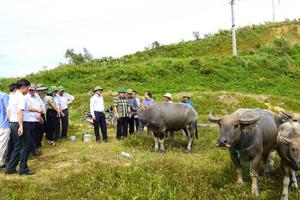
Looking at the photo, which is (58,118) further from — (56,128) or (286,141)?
(286,141)

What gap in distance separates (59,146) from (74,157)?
7.24ft

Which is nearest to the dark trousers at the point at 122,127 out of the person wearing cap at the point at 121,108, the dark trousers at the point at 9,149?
the person wearing cap at the point at 121,108

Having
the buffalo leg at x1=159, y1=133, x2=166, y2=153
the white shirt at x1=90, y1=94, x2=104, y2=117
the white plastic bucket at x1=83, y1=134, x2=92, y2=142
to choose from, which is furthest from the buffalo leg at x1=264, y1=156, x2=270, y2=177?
the white plastic bucket at x1=83, y1=134, x2=92, y2=142

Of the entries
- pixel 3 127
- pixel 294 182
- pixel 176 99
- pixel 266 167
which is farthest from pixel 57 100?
pixel 176 99

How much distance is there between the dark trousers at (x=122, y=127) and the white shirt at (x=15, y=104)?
5053mm

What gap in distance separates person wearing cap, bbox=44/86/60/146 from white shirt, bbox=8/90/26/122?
3.53 m

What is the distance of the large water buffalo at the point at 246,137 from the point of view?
26.0 ft

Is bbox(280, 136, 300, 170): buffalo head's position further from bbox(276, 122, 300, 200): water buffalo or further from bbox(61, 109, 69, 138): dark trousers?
bbox(61, 109, 69, 138): dark trousers

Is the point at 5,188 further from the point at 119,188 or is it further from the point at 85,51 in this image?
the point at 85,51

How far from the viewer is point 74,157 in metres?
11.1

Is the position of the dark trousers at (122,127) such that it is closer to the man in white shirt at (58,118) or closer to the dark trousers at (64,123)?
the dark trousers at (64,123)

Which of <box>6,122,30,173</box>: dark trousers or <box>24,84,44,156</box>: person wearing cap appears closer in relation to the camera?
<box>6,122,30,173</box>: dark trousers

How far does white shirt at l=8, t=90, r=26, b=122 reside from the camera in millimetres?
9037

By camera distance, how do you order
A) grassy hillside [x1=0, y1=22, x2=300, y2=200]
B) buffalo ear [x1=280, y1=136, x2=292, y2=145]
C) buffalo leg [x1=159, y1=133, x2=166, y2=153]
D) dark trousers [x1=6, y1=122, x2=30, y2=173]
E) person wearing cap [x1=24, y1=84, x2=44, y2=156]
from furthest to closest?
buffalo leg [x1=159, y1=133, x2=166, y2=153] < person wearing cap [x1=24, y1=84, x2=44, y2=156] < dark trousers [x1=6, y1=122, x2=30, y2=173] < grassy hillside [x1=0, y1=22, x2=300, y2=200] < buffalo ear [x1=280, y1=136, x2=292, y2=145]
